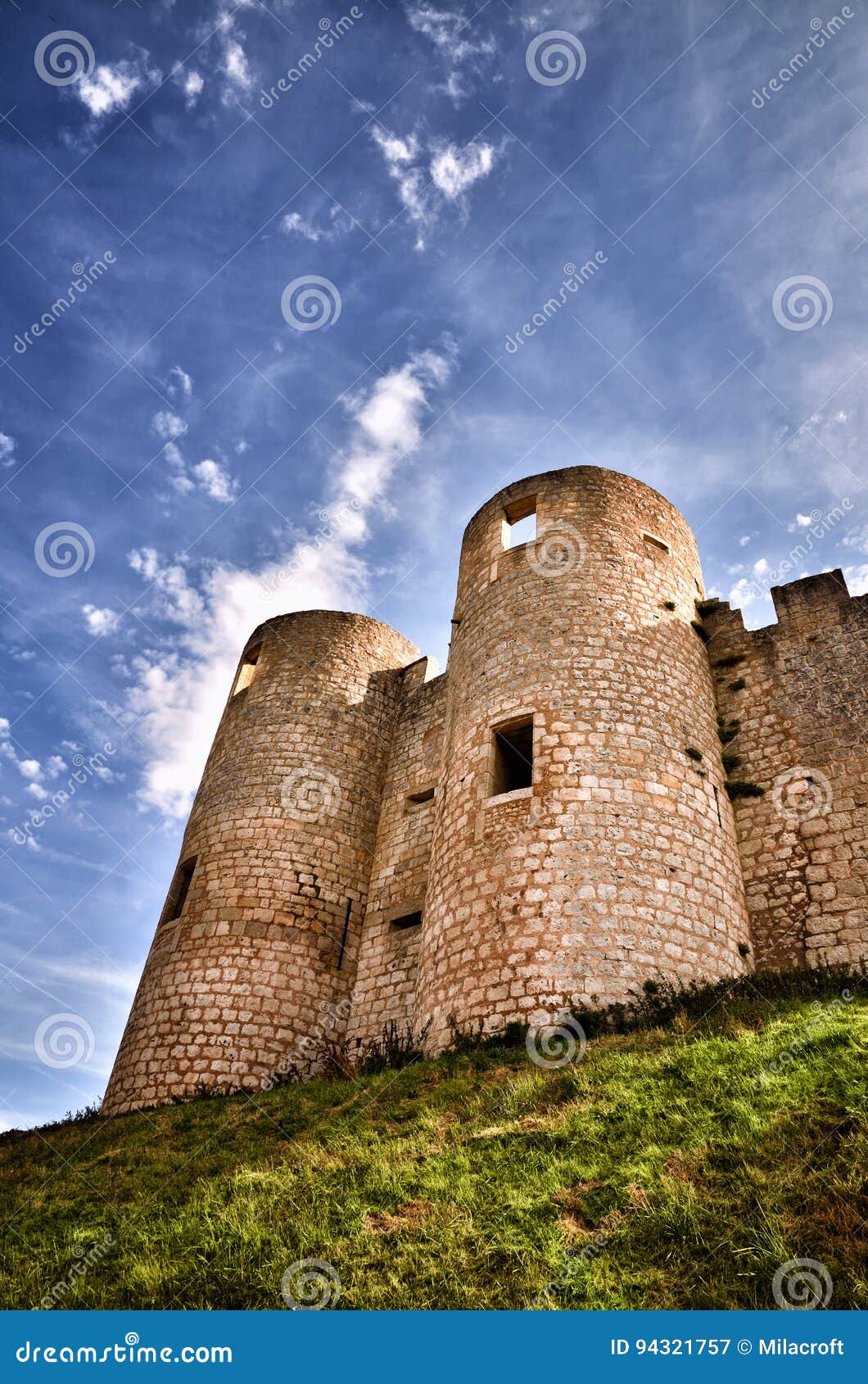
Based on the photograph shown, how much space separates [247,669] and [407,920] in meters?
6.95

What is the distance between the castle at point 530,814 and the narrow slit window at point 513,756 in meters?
0.04

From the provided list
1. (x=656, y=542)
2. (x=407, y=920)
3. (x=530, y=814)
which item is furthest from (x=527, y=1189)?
(x=656, y=542)

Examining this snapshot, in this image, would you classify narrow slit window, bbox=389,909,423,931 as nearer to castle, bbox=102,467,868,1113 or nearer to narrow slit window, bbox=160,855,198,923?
castle, bbox=102,467,868,1113

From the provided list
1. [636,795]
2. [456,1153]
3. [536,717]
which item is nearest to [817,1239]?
[456,1153]

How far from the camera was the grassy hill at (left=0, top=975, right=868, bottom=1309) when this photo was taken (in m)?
4.42

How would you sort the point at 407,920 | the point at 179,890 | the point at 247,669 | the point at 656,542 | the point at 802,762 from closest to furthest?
the point at 802,762
the point at 656,542
the point at 407,920
the point at 179,890
the point at 247,669

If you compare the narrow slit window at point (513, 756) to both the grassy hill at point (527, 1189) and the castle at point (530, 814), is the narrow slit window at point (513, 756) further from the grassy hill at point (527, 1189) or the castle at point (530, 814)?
the grassy hill at point (527, 1189)

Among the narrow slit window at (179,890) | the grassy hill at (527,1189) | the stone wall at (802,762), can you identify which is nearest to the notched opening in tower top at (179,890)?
the narrow slit window at (179,890)

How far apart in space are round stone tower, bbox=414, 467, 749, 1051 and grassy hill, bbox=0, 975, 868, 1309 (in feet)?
3.05

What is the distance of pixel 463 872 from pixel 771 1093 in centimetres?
494

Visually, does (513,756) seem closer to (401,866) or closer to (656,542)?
(401,866)

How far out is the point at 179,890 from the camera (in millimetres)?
15008

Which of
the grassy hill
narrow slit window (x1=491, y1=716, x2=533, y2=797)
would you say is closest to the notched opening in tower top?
the grassy hill
